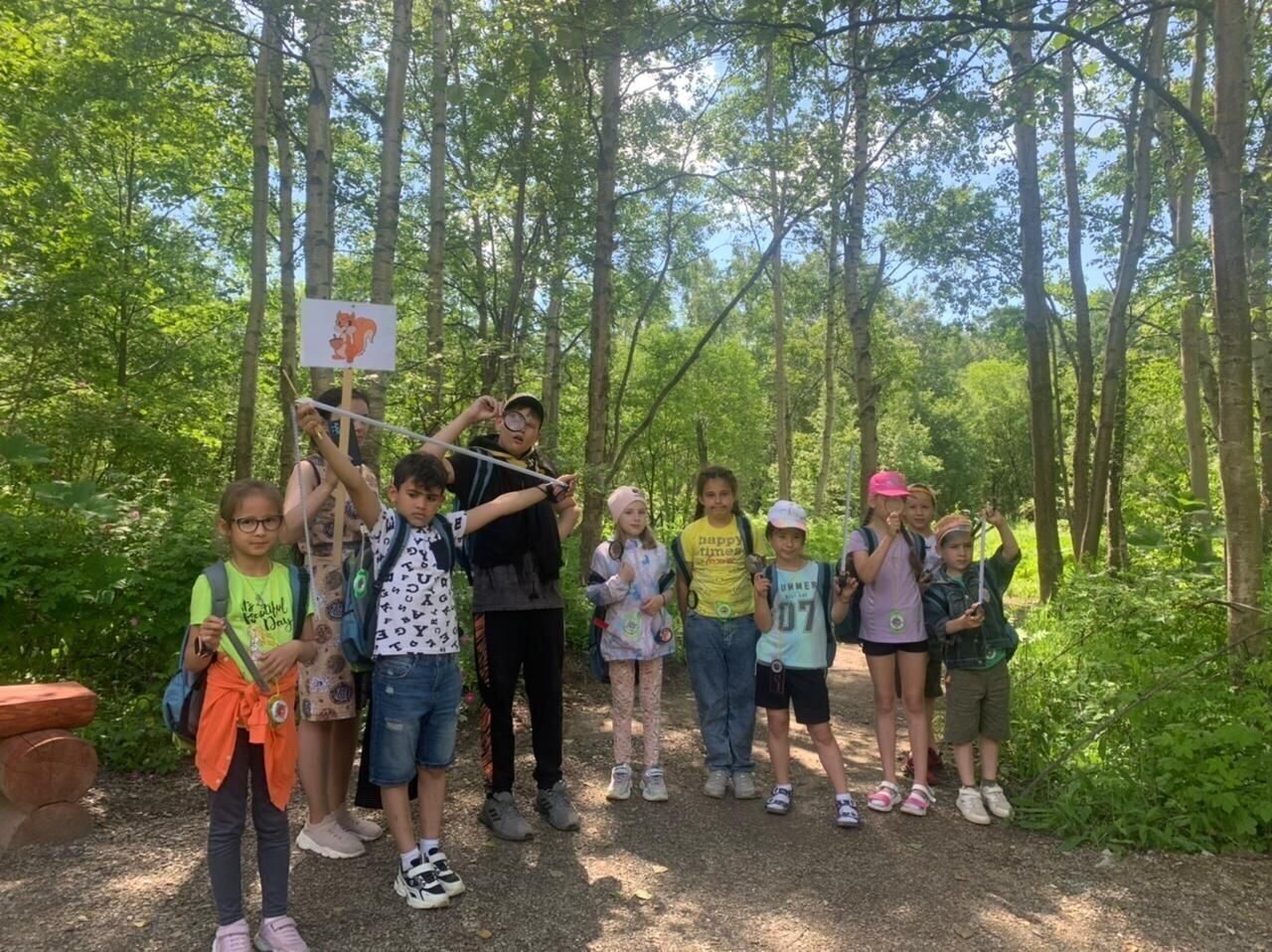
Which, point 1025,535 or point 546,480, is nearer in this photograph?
point 546,480

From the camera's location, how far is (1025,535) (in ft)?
84.3

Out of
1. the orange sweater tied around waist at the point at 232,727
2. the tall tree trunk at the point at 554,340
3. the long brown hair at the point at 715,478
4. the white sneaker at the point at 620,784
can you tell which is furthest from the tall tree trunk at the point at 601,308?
the orange sweater tied around waist at the point at 232,727

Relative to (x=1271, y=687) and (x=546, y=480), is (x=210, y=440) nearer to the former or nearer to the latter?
(x=546, y=480)

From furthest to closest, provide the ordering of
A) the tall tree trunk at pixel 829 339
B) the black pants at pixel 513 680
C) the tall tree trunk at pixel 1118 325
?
1. the tall tree trunk at pixel 829 339
2. the tall tree trunk at pixel 1118 325
3. the black pants at pixel 513 680

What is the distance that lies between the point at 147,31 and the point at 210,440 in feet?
28.3

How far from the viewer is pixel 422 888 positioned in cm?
306

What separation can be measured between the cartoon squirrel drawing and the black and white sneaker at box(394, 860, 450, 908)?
204 centimetres

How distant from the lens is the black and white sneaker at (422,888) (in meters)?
3.04

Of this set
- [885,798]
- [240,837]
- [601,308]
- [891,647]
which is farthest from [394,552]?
[601,308]

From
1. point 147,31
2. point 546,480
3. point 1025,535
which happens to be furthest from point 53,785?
point 1025,535

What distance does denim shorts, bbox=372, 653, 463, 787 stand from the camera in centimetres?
315

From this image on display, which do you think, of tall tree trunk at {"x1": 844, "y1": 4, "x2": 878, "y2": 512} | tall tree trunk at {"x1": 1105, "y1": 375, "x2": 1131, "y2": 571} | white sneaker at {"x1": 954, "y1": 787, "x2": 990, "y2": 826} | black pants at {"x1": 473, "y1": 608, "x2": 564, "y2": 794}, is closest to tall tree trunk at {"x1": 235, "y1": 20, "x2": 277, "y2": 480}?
tall tree trunk at {"x1": 844, "y1": 4, "x2": 878, "y2": 512}

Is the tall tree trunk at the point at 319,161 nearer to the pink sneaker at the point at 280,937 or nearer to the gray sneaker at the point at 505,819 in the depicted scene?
the gray sneaker at the point at 505,819

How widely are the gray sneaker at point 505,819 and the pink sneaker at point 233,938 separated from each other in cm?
125
